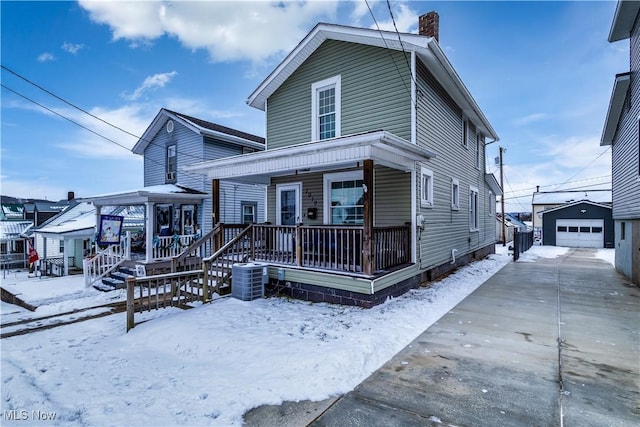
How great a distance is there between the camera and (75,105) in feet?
A: 37.5

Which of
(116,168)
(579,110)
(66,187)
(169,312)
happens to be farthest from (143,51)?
(579,110)

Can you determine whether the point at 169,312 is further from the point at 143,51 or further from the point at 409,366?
the point at 143,51

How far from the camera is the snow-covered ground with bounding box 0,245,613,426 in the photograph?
129 inches

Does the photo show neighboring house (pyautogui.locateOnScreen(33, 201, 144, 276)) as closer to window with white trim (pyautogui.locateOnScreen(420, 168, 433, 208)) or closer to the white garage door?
window with white trim (pyautogui.locateOnScreen(420, 168, 433, 208))

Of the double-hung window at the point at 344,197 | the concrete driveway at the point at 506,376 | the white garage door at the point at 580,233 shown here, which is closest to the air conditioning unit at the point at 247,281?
the double-hung window at the point at 344,197

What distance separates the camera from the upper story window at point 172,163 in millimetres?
15915

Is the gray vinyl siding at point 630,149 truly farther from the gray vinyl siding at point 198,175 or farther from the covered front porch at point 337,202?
the gray vinyl siding at point 198,175

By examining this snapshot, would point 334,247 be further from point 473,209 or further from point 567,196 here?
point 567,196

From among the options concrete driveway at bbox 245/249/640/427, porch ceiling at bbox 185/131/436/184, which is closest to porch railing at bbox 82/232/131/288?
porch ceiling at bbox 185/131/436/184

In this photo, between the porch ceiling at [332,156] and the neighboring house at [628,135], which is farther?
the neighboring house at [628,135]

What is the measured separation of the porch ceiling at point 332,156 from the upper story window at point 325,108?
148cm

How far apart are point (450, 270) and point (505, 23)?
8.96 meters

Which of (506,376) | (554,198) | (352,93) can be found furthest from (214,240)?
(554,198)

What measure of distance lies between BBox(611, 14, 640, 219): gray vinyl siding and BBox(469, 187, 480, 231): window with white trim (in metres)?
4.82
